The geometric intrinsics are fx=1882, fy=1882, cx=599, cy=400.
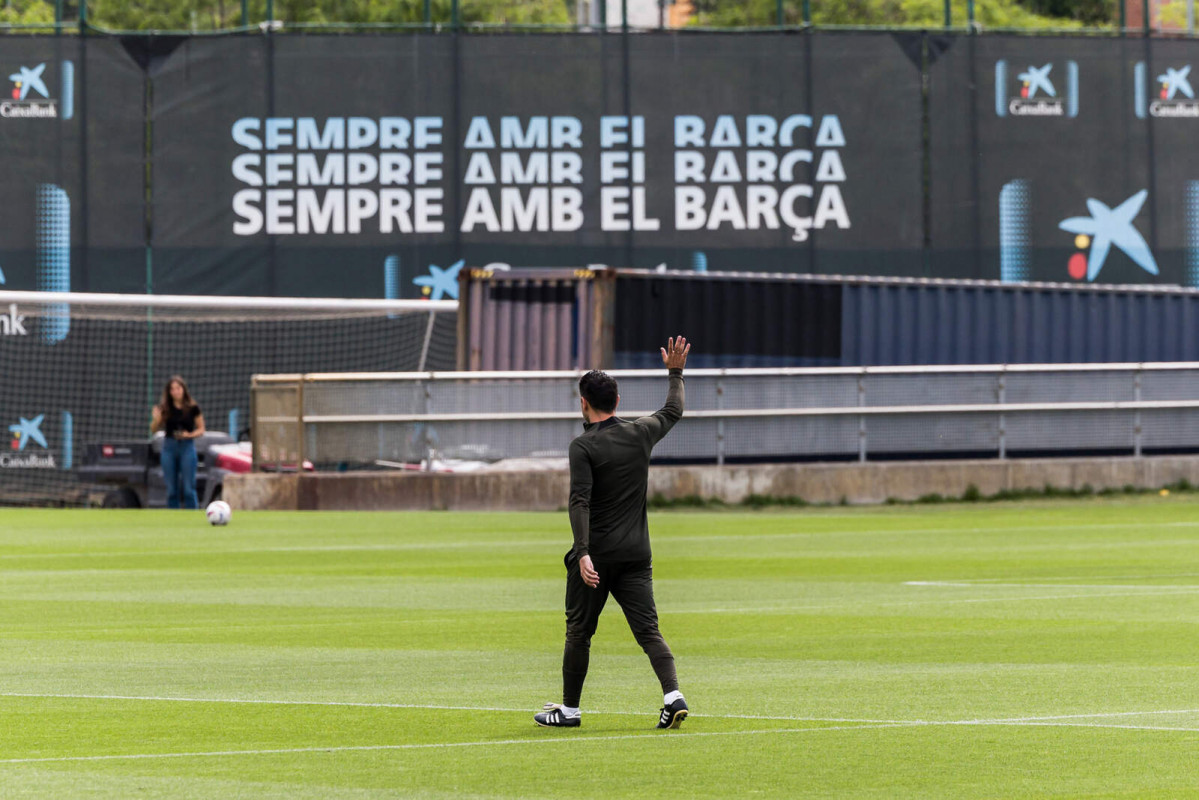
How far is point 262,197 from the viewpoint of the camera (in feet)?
106

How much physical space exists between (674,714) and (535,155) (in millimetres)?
25172

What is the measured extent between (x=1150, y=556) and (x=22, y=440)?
63.0ft

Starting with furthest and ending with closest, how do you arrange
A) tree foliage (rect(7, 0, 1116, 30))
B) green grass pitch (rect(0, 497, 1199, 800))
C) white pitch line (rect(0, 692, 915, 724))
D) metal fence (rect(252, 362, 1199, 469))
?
tree foliage (rect(7, 0, 1116, 30))
metal fence (rect(252, 362, 1199, 469))
white pitch line (rect(0, 692, 915, 724))
green grass pitch (rect(0, 497, 1199, 800))

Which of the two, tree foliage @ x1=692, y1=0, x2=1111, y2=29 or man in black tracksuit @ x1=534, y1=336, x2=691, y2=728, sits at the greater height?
tree foliage @ x1=692, y1=0, x2=1111, y2=29

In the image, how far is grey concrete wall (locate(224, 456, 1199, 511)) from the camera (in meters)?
25.5

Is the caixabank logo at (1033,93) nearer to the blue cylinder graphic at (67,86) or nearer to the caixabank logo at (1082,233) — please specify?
the caixabank logo at (1082,233)

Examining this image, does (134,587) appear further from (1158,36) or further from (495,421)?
(1158,36)

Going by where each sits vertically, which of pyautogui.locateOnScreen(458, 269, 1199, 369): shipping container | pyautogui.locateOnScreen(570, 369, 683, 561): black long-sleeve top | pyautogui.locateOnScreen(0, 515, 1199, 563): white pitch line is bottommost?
pyautogui.locateOnScreen(0, 515, 1199, 563): white pitch line

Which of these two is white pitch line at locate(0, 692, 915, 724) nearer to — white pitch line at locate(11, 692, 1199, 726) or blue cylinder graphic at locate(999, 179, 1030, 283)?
white pitch line at locate(11, 692, 1199, 726)

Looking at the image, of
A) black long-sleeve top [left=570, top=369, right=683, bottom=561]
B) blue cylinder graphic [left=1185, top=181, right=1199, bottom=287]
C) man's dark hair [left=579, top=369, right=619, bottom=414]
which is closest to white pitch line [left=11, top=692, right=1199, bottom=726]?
black long-sleeve top [left=570, top=369, right=683, bottom=561]

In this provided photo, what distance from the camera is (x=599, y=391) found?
26.6 feet

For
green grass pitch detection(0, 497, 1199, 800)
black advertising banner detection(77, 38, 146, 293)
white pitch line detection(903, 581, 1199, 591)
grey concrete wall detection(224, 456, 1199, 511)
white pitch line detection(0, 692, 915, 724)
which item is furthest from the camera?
black advertising banner detection(77, 38, 146, 293)

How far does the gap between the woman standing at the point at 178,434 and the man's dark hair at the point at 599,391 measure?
56.9ft

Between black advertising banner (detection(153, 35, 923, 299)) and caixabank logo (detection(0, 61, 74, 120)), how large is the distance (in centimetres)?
149
